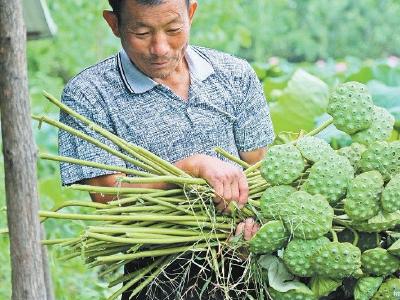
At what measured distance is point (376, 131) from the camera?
287 cm

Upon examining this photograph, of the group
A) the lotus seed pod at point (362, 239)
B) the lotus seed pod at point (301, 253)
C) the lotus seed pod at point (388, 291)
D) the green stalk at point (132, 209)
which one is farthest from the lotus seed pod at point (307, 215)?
the green stalk at point (132, 209)

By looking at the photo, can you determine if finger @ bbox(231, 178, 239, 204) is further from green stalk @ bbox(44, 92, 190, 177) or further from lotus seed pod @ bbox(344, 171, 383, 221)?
lotus seed pod @ bbox(344, 171, 383, 221)

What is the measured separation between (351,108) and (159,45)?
0.61 meters

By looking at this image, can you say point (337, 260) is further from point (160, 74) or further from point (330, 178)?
point (160, 74)

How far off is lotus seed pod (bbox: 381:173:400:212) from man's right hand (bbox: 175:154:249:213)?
0.38m

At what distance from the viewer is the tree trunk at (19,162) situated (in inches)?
92.1

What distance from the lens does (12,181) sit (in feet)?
7.68

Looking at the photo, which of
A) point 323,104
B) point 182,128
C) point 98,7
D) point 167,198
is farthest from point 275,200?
point 98,7

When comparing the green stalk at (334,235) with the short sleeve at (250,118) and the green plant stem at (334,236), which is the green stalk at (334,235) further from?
the short sleeve at (250,118)

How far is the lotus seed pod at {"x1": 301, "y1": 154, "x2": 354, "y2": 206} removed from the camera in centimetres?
272

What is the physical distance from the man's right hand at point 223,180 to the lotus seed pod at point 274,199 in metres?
0.07

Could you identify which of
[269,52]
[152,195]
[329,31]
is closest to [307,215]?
[152,195]

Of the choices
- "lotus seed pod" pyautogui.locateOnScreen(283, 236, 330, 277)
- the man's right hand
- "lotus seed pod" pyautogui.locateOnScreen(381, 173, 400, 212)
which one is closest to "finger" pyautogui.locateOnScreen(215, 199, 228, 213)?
the man's right hand

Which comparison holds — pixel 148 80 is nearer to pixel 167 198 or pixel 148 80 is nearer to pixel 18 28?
pixel 167 198
